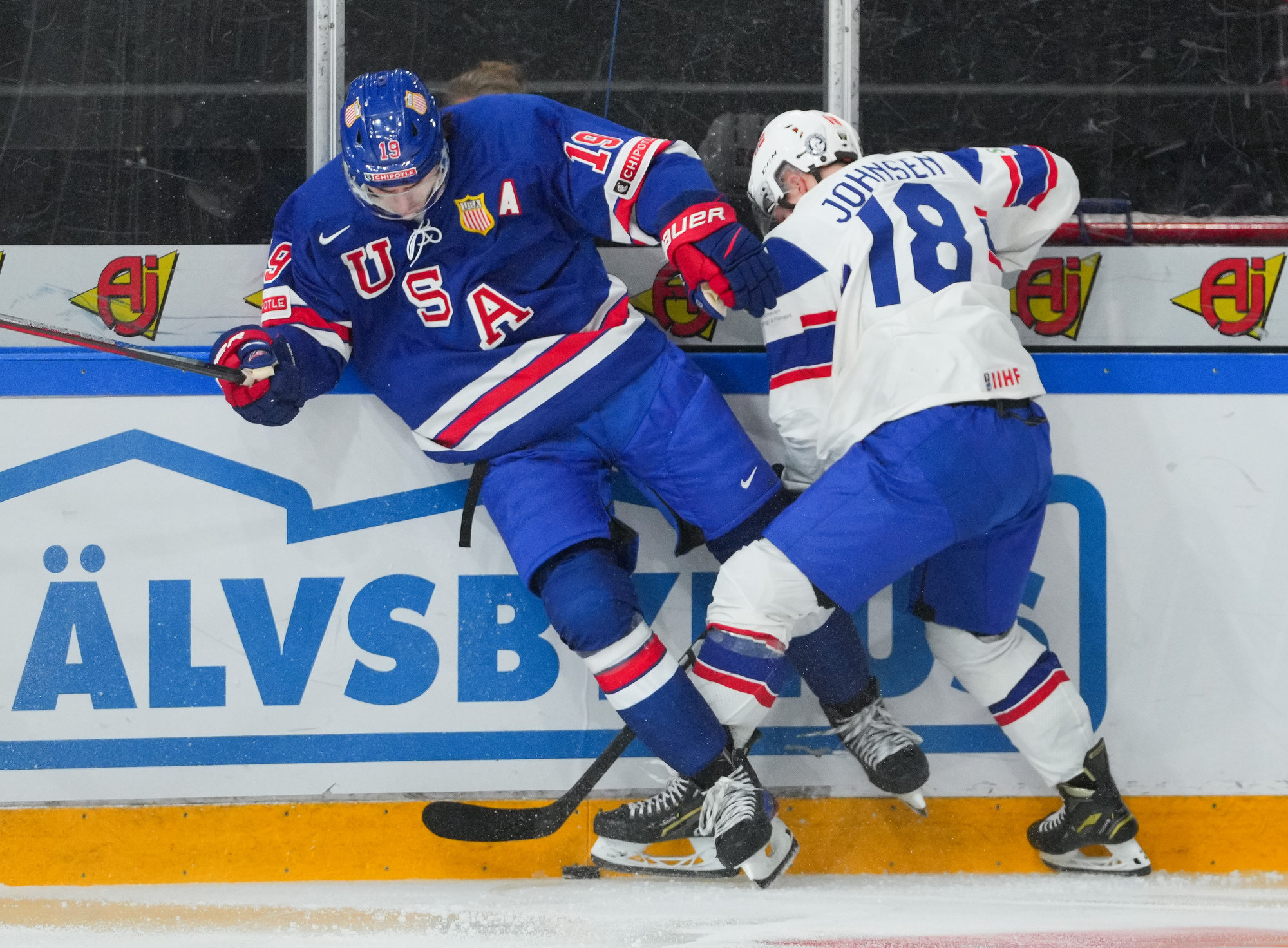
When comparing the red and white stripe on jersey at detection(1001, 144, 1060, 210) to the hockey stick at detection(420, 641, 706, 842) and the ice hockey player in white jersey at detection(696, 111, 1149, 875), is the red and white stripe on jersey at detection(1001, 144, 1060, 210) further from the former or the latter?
the hockey stick at detection(420, 641, 706, 842)

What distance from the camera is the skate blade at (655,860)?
1.83 metres

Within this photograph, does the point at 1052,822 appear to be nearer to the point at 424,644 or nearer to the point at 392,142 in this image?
the point at 424,644

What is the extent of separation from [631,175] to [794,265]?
0.99 feet

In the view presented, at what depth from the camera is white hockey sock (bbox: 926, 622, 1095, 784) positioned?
1.90m

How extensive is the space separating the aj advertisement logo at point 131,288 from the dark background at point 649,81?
0.14 feet

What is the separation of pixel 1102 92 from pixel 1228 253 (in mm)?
387

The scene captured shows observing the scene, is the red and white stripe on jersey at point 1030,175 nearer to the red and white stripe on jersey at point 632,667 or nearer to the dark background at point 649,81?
the dark background at point 649,81

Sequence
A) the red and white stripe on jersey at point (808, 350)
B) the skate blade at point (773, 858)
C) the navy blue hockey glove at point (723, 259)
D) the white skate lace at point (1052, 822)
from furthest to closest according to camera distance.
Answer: the white skate lace at point (1052, 822)
the skate blade at point (773, 858)
the red and white stripe on jersey at point (808, 350)
the navy blue hockey glove at point (723, 259)

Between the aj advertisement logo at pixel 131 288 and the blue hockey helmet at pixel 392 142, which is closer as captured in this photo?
the blue hockey helmet at pixel 392 142

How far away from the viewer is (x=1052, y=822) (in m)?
1.99

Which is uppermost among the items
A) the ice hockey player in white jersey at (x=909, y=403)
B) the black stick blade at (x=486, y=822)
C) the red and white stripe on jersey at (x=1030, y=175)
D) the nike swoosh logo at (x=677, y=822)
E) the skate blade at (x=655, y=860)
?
the red and white stripe on jersey at (x=1030, y=175)

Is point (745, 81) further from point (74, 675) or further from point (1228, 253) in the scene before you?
point (74, 675)

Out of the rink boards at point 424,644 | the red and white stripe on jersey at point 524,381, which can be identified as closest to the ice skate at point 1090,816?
the rink boards at point 424,644

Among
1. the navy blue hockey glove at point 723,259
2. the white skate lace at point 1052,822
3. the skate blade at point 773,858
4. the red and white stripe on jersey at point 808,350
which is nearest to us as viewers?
the navy blue hockey glove at point 723,259
